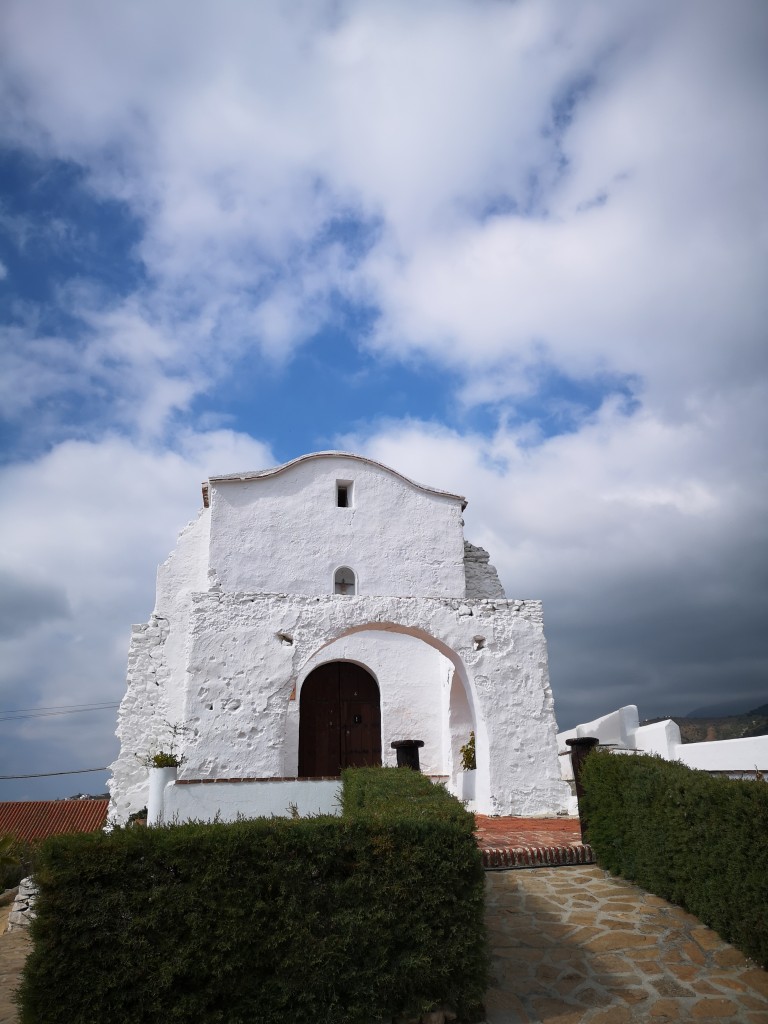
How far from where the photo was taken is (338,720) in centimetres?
1430

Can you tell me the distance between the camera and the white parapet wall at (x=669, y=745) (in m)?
11.9

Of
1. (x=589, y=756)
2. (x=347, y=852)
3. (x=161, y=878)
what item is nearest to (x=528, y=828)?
(x=589, y=756)

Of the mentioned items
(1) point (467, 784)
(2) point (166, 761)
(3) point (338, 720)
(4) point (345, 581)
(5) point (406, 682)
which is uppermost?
(4) point (345, 581)

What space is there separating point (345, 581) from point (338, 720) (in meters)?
2.82

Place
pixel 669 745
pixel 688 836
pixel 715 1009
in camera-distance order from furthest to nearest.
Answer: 1. pixel 669 745
2. pixel 688 836
3. pixel 715 1009

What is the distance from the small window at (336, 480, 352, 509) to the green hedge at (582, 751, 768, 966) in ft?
27.9

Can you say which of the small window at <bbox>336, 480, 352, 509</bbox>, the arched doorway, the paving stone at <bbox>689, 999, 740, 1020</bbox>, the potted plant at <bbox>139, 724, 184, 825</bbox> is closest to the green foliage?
the potted plant at <bbox>139, 724, 184, 825</bbox>

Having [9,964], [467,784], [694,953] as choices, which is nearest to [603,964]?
[694,953]

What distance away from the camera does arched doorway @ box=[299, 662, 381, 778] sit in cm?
1390

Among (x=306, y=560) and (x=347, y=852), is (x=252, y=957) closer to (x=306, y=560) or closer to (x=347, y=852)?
(x=347, y=852)

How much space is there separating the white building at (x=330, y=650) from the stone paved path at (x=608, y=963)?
445 centimetres

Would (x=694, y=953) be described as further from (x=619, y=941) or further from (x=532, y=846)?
(x=532, y=846)

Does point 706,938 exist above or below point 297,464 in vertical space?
below

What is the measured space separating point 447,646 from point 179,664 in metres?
5.55
